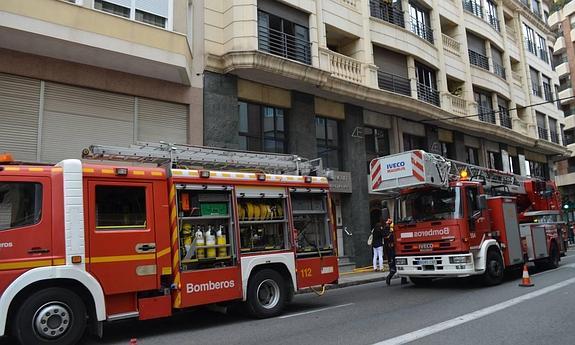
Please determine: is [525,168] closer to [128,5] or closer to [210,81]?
[210,81]

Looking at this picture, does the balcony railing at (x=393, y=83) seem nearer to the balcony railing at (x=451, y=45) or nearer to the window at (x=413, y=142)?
the window at (x=413, y=142)

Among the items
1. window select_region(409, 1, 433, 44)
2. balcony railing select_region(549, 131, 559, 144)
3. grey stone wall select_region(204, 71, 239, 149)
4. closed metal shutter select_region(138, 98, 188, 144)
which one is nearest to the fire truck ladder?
grey stone wall select_region(204, 71, 239, 149)

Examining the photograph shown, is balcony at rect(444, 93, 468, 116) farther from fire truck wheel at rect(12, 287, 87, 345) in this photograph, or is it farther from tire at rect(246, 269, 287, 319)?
fire truck wheel at rect(12, 287, 87, 345)

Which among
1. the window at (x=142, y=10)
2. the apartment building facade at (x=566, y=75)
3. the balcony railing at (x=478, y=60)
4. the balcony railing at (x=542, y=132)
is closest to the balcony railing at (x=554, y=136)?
the balcony railing at (x=542, y=132)

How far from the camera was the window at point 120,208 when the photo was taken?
748 cm

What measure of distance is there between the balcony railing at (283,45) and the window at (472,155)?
13805 millimetres

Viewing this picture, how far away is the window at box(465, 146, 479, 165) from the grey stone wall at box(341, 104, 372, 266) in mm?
10033

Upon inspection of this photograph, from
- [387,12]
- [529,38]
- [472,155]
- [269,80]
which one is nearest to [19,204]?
[269,80]

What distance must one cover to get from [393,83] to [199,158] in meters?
14.7

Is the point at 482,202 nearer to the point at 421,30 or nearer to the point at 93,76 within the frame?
the point at 93,76

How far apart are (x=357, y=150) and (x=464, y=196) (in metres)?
8.31

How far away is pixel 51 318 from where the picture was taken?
6.61 meters

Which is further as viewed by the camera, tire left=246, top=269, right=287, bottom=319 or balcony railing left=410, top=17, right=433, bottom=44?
balcony railing left=410, top=17, right=433, bottom=44

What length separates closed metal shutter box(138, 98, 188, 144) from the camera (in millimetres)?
14125
